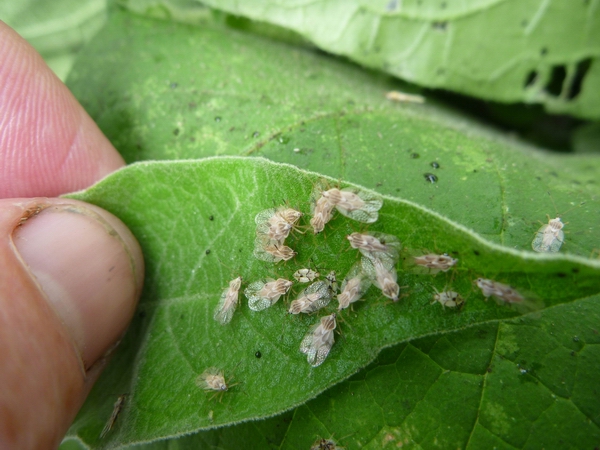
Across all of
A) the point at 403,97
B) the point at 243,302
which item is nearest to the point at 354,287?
the point at 243,302

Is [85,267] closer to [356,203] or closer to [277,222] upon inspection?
[277,222]

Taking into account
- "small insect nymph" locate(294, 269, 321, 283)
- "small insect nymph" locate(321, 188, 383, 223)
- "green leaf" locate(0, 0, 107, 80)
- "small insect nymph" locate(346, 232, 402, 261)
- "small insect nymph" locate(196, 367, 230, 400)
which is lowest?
"small insect nymph" locate(196, 367, 230, 400)

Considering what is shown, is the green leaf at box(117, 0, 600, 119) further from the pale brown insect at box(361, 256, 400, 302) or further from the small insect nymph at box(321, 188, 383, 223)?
the pale brown insect at box(361, 256, 400, 302)

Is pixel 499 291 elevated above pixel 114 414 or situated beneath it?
elevated above

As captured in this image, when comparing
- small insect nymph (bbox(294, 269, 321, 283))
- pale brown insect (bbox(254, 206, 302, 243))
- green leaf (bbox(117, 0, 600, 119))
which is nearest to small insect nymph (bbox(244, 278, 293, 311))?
small insect nymph (bbox(294, 269, 321, 283))

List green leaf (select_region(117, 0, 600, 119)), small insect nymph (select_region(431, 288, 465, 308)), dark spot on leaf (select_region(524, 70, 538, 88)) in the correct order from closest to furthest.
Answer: small insect nymph (select_region(431, 288, 465, 308)) → green leaf (select_region(117, 0, 600, 119)) → dark spot on leaf (select_region(524, 70, 538, 88))

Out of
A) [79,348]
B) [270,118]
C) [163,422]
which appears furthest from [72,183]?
[163,422]

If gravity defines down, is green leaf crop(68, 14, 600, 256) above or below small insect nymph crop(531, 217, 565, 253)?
above

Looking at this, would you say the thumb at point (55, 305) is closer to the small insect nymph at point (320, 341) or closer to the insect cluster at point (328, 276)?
the insect cluster at point (328, 276)
